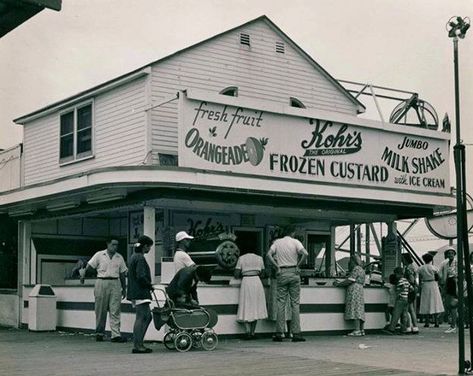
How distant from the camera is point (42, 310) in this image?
18031 millimetres

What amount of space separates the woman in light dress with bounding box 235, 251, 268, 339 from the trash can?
521 cm

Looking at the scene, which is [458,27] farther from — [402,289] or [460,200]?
[402,289]

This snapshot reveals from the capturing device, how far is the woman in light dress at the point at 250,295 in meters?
15.2

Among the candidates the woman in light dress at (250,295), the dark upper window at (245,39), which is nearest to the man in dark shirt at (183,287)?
the woman in light dress at (250,295)

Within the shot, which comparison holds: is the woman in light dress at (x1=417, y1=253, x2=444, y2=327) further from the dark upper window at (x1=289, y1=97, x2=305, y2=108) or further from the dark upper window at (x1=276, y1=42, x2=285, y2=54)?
the dark upper window at (x1=276, y1=42, x2=285, y2=54)

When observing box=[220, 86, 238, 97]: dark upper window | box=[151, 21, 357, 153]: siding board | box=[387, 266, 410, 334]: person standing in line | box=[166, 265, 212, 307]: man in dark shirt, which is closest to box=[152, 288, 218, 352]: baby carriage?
box=[166, 265, 212, 307]: man in dark shirt

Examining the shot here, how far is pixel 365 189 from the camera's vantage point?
1781 cm

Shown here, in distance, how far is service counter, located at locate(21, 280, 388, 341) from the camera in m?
15.2

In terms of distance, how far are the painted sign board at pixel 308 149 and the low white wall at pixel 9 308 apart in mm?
7515

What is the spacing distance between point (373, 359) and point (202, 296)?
4.11m

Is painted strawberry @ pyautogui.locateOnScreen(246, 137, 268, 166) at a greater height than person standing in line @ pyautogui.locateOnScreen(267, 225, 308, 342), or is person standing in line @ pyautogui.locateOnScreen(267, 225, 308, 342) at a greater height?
painted strawberry @ pyautogui.locateOnScreen(246, 137, 268, 166)

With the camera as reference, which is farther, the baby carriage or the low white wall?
the low white wall

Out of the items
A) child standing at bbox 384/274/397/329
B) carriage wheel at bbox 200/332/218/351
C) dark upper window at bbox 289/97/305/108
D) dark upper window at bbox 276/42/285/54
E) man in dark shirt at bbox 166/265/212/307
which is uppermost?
dark upper window at bbox 276/42/285/54

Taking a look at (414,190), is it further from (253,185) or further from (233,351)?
(233,351)
